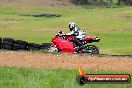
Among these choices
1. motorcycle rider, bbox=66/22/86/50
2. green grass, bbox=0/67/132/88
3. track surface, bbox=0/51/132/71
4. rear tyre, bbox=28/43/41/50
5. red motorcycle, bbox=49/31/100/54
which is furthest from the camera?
rear tyre, bbox=28/43/41/50

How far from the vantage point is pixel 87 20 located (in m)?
89.6

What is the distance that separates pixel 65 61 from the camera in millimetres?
17922

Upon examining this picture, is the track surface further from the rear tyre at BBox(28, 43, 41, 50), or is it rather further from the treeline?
the treeline

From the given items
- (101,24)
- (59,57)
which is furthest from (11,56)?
(101,24)

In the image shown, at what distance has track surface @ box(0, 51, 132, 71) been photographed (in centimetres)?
1636

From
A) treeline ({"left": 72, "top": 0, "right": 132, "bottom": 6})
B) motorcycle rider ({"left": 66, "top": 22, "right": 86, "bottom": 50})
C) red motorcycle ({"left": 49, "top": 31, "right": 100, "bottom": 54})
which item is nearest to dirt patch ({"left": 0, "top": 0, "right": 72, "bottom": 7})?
treeline ({"left": 72, "top": 0, "right": 132, "bottom": 6})

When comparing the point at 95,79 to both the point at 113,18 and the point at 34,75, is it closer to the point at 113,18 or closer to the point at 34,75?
the point at 34,75

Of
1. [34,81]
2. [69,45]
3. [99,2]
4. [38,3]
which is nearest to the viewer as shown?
[34,81]

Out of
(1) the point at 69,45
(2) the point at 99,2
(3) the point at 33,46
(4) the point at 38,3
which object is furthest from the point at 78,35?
(2) the point at 99,2

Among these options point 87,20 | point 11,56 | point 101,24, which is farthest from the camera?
point 87,20

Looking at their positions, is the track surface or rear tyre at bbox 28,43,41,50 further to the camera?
rear tyre at bbox 28,43,41,50

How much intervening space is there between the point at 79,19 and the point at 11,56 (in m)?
72.8

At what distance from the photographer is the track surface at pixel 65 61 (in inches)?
644

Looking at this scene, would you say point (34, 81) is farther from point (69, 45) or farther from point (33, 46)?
point (33, 46)
